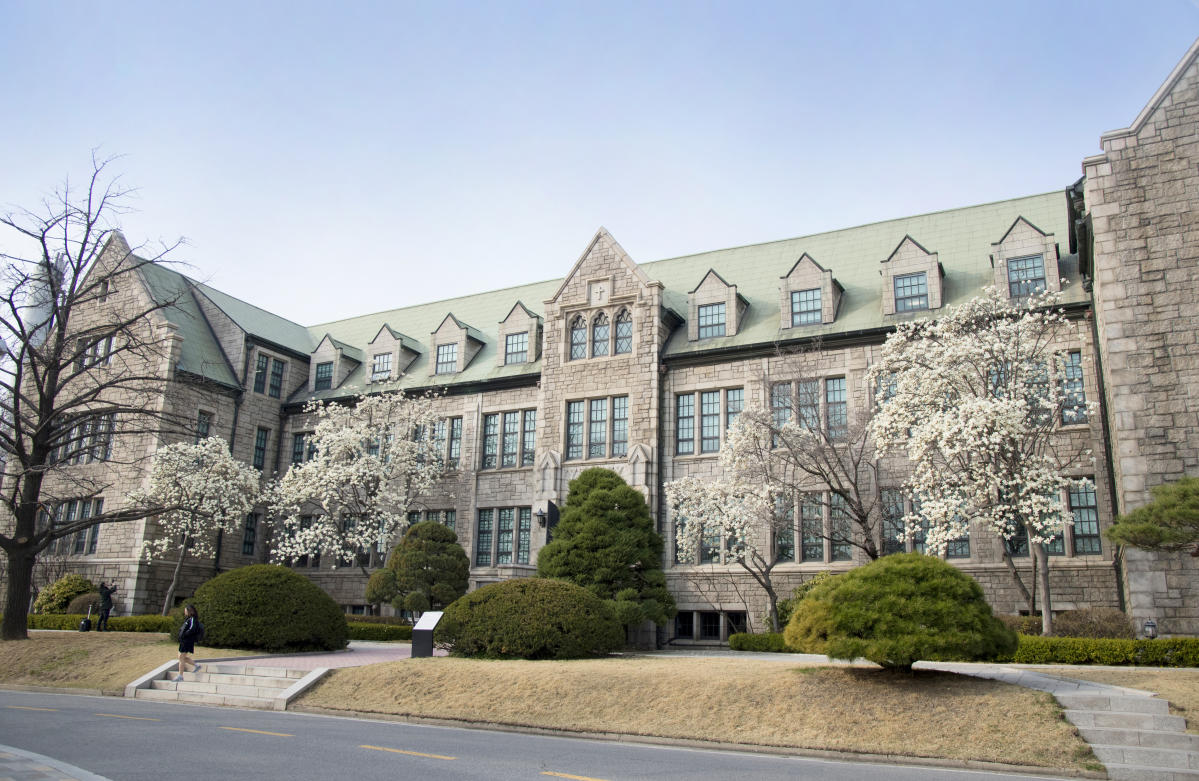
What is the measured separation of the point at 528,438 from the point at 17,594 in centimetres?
1636


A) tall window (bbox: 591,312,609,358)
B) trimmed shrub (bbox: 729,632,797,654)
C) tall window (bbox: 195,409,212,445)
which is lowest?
trimmed shrub (bbox: 729,632,797,654)

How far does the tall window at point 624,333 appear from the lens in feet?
102

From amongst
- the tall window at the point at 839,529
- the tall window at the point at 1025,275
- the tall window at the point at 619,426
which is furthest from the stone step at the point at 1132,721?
the tall window at the point at 619,426

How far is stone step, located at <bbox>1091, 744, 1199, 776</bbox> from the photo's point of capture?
1110cm

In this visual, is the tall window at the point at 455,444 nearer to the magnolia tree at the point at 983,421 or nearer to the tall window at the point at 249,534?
the tall window at the point at 249,534

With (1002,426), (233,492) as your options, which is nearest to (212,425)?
(233,492)

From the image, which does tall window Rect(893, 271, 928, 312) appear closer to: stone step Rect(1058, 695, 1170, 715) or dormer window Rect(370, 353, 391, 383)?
stone step Rect(1058, 695, 1170, 715)

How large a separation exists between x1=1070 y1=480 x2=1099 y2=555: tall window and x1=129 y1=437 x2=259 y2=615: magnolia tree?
87.5ft

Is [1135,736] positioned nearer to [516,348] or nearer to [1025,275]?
[1025,275]

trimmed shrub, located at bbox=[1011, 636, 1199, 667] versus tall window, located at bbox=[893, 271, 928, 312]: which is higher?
tall window, located at bbox=[893, 271, 928, 312]

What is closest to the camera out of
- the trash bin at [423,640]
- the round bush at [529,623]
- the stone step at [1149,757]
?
the stone step at [1149,757]

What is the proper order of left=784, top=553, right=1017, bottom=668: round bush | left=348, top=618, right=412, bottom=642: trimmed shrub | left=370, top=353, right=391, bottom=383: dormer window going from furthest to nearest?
left=370, top=353, right=391, bottom=383: dormer window < left=348, top=618, right=412, bottom=642: trimmed shrub < left=784, top=553, right=1017, bottom=668: round bush

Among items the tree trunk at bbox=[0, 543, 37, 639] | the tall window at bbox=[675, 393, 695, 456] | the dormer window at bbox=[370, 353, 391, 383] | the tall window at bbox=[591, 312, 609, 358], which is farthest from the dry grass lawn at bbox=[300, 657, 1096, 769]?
the dormer window at bbox=[370, 353, 391, 383]

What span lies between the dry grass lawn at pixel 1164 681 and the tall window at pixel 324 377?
103 ft
